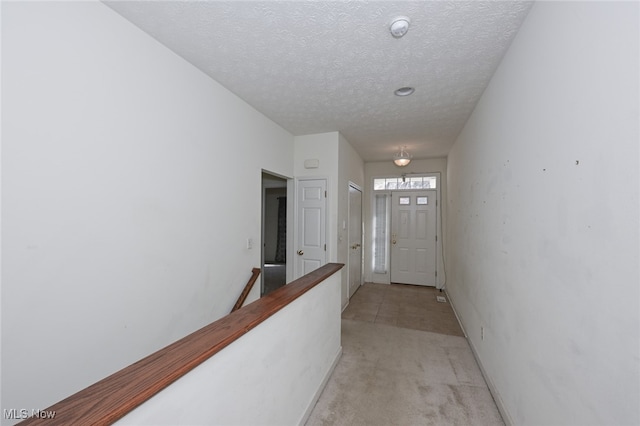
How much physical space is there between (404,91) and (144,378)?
274cm

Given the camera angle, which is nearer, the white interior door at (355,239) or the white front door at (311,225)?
the white front door at (311,225)

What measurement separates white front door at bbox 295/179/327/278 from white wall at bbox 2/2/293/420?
1.69 meters

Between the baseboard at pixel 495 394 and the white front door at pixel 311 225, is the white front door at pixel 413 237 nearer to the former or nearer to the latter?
the white front door at pixel 311 225

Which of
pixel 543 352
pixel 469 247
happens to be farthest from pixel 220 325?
pixel 469 247

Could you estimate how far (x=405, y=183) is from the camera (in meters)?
5.49

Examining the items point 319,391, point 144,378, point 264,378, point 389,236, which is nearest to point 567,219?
point 264,378

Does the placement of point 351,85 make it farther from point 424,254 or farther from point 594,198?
point 424,254

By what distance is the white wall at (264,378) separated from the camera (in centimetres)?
85

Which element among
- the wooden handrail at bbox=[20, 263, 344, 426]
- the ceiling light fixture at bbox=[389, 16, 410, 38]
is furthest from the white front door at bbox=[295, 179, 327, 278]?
the wooden handrail at bbox=[20, 263, 344, 426]

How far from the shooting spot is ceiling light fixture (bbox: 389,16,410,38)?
1.55 m

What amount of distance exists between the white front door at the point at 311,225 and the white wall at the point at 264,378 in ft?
4.60

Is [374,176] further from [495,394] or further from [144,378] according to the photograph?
[144,378]

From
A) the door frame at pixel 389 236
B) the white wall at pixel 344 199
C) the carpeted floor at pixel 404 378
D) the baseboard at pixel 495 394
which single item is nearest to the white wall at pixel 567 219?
the baseboard at pixel 495 394

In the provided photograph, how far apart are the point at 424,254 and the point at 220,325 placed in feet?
16.3
